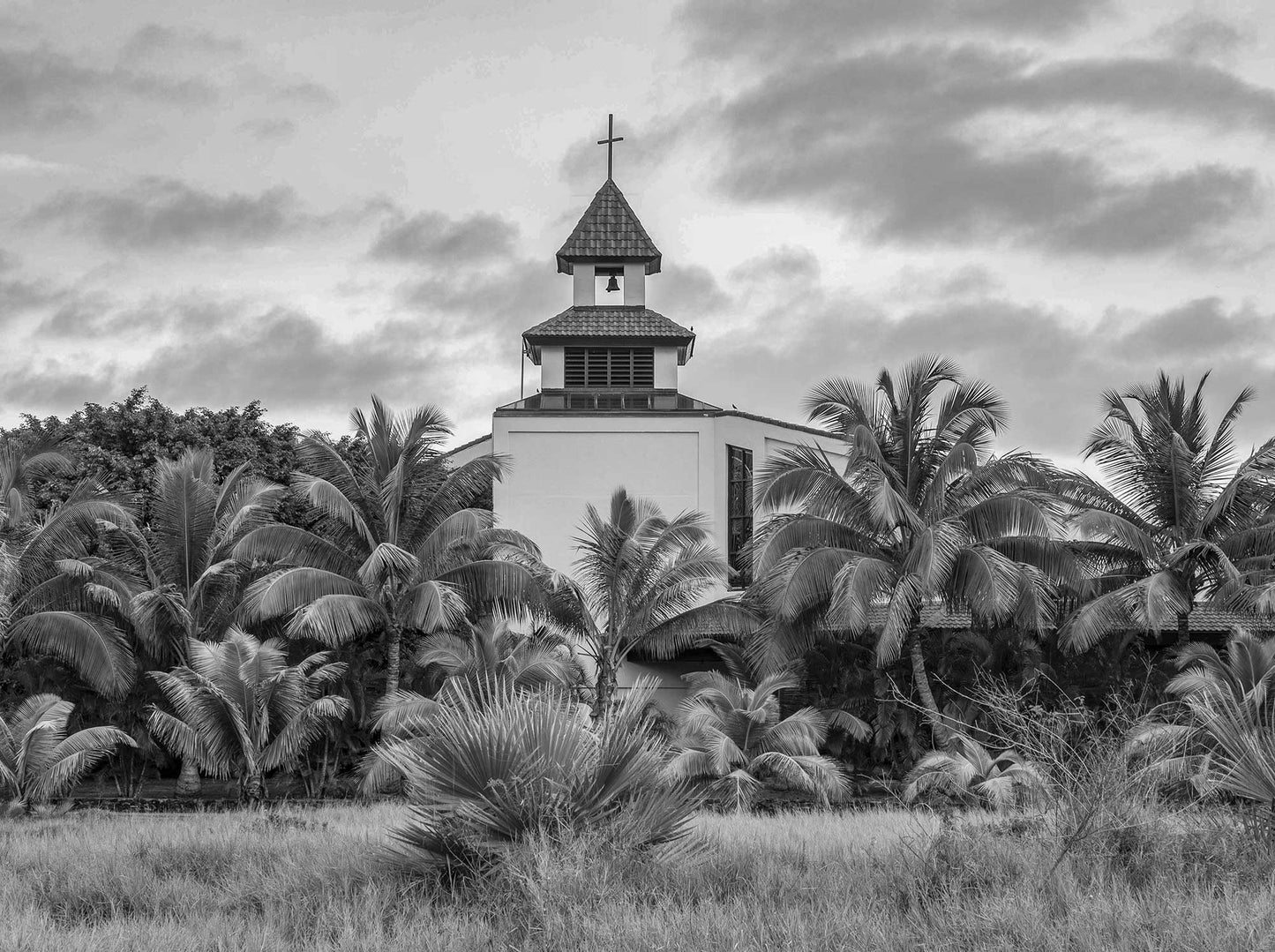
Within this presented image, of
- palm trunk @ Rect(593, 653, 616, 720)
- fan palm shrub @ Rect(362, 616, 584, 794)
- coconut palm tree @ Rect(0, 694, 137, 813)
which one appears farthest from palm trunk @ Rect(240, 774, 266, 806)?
palm trunk @ Rect(593, 653, 616, 720)

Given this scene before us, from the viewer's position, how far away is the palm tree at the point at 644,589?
27.6 meters

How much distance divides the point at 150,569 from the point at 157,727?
3.89 metres

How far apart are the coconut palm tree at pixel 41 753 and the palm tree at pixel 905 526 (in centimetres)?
1254

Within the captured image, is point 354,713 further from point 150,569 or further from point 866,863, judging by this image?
point 866,863

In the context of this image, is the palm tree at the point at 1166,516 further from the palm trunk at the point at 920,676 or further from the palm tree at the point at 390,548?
the palm tree at the point at 390,548

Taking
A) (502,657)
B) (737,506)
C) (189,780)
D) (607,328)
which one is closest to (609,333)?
(607,328)

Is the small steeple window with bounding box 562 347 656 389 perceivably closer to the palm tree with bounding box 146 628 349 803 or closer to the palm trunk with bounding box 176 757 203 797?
the palm tree with bounding box 146 628 349 803

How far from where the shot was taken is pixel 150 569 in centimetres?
2894

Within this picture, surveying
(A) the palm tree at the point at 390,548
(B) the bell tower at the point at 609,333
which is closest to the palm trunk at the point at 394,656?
(A) the palm tree at the point at 390,548

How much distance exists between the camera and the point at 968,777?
22.0 m

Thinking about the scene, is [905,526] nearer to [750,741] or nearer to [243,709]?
[750,741]

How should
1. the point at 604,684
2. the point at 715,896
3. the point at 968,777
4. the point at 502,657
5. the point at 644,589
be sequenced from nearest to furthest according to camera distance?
the point at 715,896 → the point at 968,777 → the point at 502,657 → the point at 604,684 → the point at 644,589

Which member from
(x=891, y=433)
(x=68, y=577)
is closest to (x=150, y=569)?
(x=68, y=577)

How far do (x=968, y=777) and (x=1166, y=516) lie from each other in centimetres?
781
